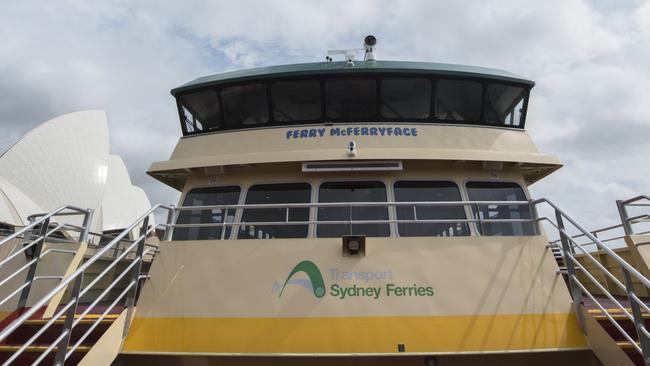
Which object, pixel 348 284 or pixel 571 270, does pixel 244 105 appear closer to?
pixel 348 284

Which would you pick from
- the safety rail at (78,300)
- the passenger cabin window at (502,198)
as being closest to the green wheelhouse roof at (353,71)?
the passenger cabin window at (502,198)

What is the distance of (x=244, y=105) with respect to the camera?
7.41 m

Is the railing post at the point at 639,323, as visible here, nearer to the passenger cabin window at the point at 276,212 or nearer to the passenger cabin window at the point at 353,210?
the passenger cabin window at the point at 353,210

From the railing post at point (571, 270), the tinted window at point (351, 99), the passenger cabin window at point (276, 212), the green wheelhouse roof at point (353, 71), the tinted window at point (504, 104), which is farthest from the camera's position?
the tinted window at point (504, 104)

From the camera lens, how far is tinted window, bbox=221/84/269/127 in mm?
7281

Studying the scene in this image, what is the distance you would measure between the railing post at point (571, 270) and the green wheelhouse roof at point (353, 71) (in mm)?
3254

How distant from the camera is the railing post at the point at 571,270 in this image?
4.42m

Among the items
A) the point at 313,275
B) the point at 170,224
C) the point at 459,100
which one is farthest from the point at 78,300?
the point at 459,100

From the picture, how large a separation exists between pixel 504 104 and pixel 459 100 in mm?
976

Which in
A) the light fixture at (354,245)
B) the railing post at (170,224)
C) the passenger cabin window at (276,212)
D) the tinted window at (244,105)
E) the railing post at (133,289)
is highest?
the tinted window at (244,105)

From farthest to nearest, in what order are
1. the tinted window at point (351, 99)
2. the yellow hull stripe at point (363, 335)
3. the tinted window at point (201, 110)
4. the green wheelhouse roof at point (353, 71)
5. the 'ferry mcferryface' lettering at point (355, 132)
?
1. the tinted window at point (201, 110)
2. the tinted window at point (351, 99)
3. the green wheelhouse roof at point (353, 71)
4. the 'ferry mcferryface' lettering at point (355, 132)
5. the yellow hull stripe at point (363, 335)

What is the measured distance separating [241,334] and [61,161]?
58687 millimetres

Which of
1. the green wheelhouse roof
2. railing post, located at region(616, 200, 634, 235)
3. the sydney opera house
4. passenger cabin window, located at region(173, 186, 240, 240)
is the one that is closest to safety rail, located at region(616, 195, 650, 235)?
railing post, located at region(616, 200, 634, 235)

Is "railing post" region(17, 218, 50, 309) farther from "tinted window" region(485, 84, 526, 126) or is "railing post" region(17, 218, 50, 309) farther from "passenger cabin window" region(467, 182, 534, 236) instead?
"tinted window" region(485, 84, 526, 126)
